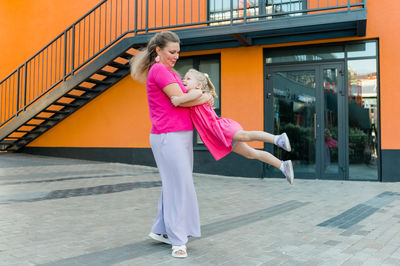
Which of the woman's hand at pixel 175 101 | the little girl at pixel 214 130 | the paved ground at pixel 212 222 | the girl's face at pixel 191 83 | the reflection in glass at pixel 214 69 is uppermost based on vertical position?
the reflection in glass at pixel 214 69

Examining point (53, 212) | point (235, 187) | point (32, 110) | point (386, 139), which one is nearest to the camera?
point (53, 212)

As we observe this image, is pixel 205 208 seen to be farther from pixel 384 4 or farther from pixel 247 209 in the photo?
pixel 384 4

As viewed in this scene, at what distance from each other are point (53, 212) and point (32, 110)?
19.3 feet

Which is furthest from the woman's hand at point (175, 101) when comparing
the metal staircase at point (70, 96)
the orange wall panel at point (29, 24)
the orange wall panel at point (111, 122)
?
the orange wall panel at point (29, 24)

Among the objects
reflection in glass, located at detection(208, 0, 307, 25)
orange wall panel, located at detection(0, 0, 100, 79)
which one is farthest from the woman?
orange wall panel, located at detection(0, 0, 100, 79)

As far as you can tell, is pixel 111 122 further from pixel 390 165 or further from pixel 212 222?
pixel 390 165

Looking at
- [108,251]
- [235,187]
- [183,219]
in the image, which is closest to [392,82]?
[235,187]

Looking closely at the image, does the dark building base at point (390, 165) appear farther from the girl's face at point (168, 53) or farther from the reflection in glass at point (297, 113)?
the girl's face at point (168, 53)

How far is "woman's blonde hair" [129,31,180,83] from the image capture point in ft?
10.6

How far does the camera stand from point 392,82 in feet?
25.5

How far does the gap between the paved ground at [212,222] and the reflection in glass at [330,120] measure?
0.51 meters

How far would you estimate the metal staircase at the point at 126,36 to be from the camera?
7.54 m

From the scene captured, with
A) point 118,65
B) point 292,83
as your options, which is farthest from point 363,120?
point 118,65

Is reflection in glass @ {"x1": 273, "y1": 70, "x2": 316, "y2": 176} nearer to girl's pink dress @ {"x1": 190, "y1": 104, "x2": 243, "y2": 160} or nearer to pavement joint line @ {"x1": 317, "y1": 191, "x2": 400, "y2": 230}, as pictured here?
pavement joint line @ {"x1": 317, "y1": 191, "x2": 400, "y2": 230}
